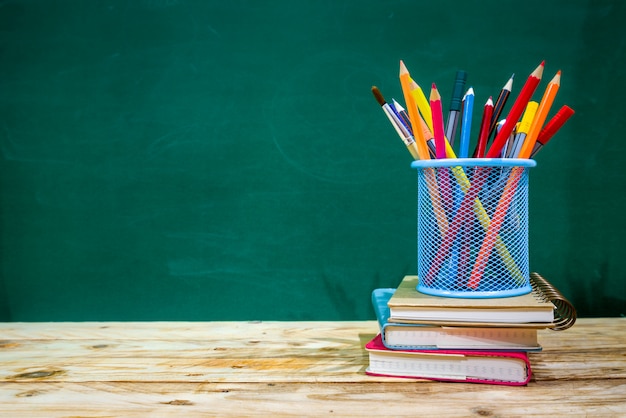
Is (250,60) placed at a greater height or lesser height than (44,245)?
greater

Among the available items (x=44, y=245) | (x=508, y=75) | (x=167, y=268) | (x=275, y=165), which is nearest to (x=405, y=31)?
(x=508, y=75)

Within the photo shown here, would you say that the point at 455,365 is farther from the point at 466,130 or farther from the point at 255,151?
the point at 255,151

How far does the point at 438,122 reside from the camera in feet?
2.50

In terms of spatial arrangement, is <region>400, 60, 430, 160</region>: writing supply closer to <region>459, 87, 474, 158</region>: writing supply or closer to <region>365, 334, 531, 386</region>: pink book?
<region>459, 87, 474, 158</region>: writing supply

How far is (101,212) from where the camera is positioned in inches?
45.3

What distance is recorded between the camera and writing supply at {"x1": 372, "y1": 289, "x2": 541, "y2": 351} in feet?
2.32

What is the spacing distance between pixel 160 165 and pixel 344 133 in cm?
36

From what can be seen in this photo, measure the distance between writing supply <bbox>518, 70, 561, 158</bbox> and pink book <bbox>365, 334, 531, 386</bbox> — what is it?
0.85ft

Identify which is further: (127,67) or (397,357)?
(127,67)

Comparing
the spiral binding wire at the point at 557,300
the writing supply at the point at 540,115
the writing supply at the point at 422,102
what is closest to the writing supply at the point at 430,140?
the writing supply at the point at 422,102

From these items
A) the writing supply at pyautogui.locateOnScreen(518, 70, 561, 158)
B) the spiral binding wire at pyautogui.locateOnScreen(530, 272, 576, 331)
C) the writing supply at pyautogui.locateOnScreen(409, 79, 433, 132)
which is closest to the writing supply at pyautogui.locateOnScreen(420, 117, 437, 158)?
the writing supply at pyautogui.locateOnScreen(409, 79, 433, 132)

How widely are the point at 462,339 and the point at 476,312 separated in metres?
0.04

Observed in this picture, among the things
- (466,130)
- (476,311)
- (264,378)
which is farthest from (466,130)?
(264,378)

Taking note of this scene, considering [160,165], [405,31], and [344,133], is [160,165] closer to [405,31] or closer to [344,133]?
[344,133]
